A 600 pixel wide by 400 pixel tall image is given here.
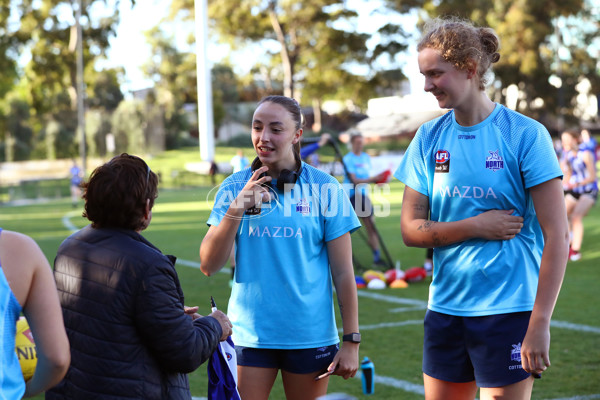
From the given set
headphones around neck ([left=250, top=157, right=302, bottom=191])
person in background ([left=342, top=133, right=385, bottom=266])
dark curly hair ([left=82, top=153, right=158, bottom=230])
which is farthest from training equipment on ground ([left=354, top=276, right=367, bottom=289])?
dark curly hair ([left=82, top=153, right=158, bottom=230])

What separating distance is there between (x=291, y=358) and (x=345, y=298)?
1.18 ft

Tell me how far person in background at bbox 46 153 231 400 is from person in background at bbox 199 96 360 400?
0.66m

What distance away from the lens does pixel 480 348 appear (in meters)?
3.07

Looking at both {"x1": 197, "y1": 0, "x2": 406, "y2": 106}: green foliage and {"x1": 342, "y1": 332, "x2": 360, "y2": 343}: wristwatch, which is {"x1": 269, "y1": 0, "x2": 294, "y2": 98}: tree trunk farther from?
{"x1": 342, "y1": 332, "x2": 360, "y2": 343}: wristwatch

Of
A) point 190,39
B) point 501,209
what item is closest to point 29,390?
point 501,209

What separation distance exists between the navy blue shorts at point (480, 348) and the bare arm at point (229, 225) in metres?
0.93

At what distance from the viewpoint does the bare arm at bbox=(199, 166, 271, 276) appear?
3.32 m

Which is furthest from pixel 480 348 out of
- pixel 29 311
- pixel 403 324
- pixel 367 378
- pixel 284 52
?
pixel 284 52

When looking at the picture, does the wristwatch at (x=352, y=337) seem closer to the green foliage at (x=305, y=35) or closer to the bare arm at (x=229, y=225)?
the bare arm at (x=229, y=225)

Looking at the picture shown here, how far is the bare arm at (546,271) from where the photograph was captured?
2.86 metres

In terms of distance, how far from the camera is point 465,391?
323 centimetres

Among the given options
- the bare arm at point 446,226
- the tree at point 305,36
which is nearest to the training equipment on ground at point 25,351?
the bare arm at point 446,226

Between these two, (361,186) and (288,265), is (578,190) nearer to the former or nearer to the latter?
(361,186)

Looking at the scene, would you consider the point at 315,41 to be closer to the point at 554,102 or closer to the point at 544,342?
the point at 554,102
